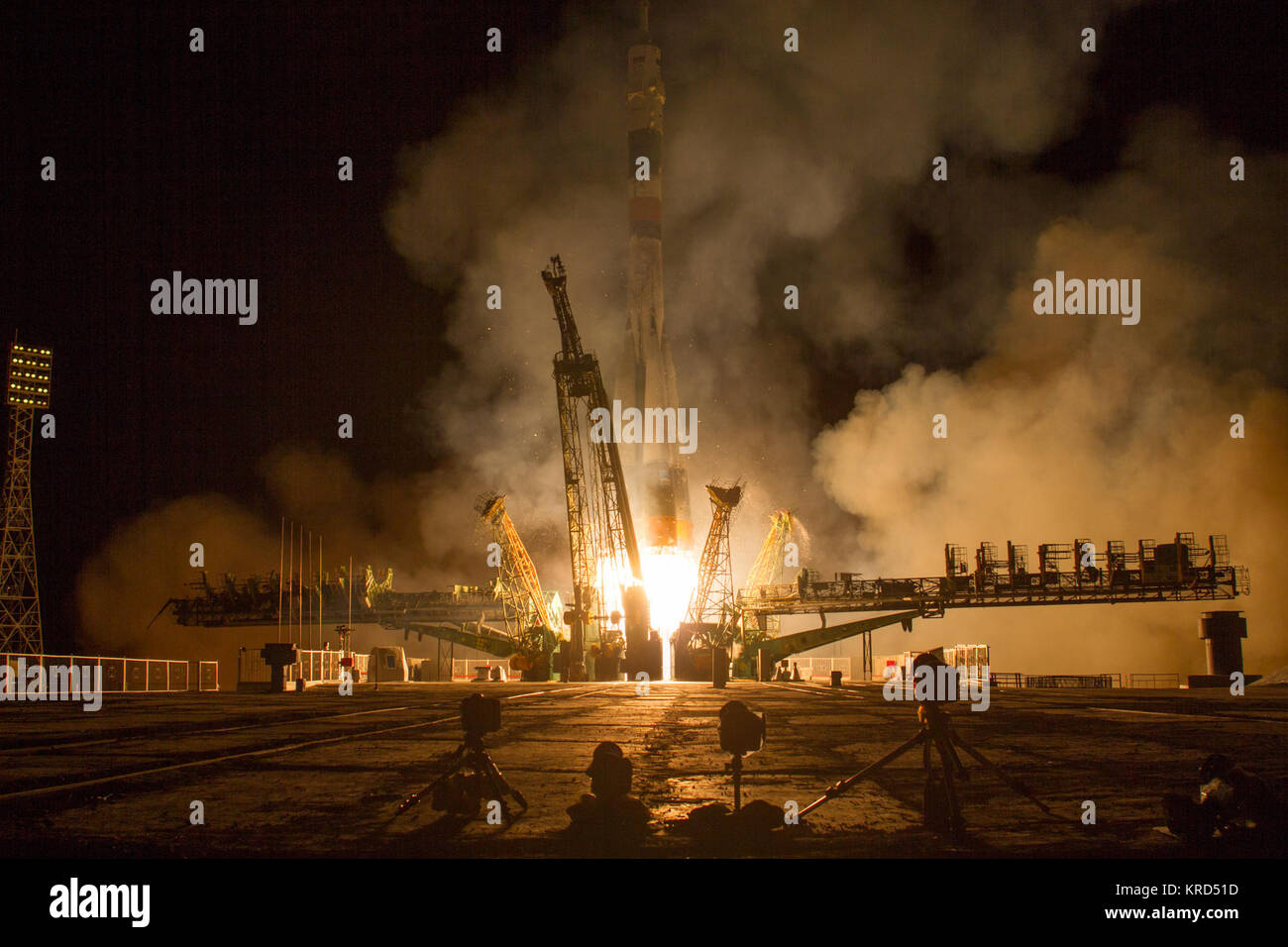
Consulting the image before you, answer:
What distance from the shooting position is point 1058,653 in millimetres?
85375

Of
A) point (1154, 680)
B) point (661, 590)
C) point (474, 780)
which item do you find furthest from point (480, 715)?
point (1154, 680)

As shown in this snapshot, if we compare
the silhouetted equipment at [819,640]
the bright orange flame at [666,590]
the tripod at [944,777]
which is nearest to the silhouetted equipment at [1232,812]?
the tripod at [944,777]

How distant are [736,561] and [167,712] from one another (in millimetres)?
83835

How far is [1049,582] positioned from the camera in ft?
238

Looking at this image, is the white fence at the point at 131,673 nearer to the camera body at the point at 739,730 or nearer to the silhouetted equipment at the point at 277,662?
the silhouetted equipment at the point at 277,662

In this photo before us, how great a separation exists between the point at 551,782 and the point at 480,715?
9.80ft

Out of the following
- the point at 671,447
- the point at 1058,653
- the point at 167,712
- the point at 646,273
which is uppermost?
A: the point at 646,273

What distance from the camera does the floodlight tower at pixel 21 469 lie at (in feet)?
240

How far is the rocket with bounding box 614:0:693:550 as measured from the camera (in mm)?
80000

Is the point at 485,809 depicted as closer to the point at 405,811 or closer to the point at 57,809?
the point at 405,811

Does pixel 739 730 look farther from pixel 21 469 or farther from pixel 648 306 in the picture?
pixel 21 469

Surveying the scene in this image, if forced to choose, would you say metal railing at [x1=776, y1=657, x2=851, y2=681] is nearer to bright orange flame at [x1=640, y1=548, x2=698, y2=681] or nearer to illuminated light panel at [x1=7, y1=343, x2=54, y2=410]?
bright orange flame at [x1=640, y1=548, x2=698, y2=681]
